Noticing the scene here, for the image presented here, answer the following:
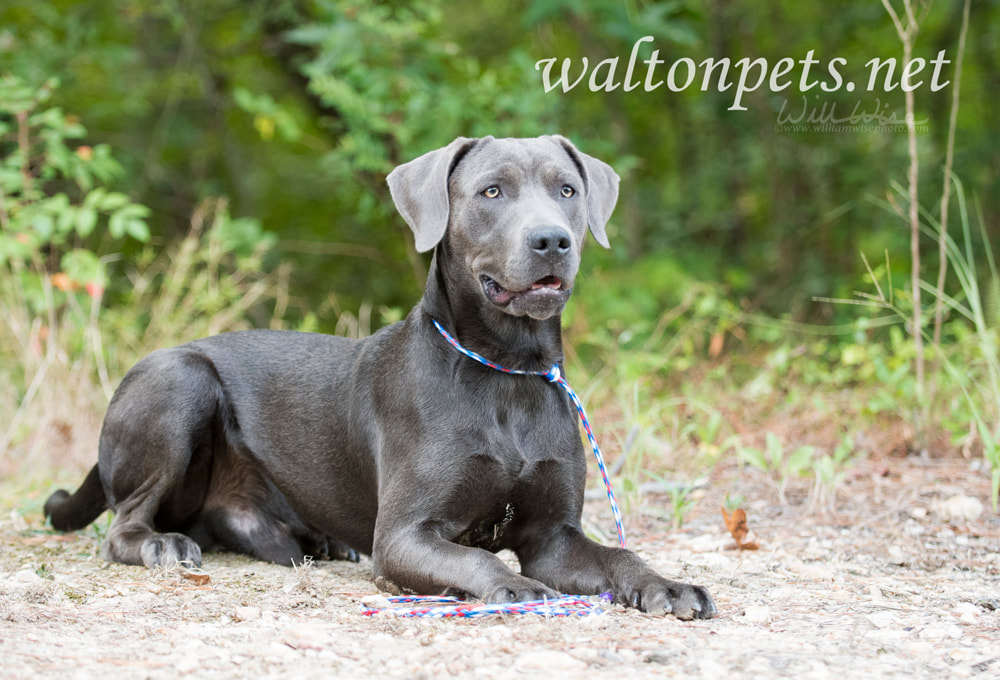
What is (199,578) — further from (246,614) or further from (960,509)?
(960,509)

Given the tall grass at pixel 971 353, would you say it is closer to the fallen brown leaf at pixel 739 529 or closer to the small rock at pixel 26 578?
the fallen brown leaf at pixel 739 529

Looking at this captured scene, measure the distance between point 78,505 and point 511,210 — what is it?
2.31m

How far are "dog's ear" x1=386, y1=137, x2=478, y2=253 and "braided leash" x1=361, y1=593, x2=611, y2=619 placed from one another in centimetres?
122

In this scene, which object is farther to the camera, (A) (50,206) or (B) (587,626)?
(A) (50,206)

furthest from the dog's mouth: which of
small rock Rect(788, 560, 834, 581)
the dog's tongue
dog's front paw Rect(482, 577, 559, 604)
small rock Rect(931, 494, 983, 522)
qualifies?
small rock Rect(931, 494, 983, 522)

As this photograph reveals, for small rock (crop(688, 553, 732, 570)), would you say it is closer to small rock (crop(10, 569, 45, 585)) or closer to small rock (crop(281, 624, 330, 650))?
small rock (crop(281, 624, 330, 650))

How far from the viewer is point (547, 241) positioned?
3.34 meters

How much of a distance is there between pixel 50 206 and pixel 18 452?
1492 millimetres

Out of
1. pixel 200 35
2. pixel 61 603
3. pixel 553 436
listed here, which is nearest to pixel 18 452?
pixel 61 603

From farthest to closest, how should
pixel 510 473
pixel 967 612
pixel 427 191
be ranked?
pixel 427 191
pixel 510 473
pixel 967 612

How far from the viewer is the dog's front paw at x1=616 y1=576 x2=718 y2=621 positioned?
2.90 metres

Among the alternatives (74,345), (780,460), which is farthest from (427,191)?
(74,345)

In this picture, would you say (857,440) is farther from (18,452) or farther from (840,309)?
(18,452)

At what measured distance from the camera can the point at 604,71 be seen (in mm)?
10508
